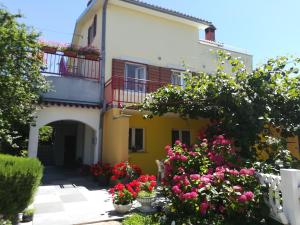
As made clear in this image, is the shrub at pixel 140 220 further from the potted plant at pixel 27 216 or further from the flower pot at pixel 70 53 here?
the flower pot at pixel 70 53

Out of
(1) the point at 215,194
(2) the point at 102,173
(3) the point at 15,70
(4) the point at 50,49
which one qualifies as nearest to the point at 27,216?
(1) the point at 215,194

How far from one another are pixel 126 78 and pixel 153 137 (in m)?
2.96

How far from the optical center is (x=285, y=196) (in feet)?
16.4

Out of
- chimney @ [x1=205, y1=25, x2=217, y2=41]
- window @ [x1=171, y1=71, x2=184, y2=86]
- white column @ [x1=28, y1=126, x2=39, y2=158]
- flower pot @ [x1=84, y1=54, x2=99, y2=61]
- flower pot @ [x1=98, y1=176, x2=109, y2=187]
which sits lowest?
flower pot @ [x1=98, y1=176, x2=109, y2=187]

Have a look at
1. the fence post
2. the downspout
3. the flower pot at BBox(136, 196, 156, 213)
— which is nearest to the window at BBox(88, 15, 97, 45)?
the downspout

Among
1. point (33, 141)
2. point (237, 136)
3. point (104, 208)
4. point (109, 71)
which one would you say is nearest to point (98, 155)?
point (33, 141)

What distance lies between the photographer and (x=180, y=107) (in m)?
9.71

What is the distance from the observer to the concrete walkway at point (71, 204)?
6.32 m

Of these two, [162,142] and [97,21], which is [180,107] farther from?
[97,21]

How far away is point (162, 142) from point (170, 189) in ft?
22.5

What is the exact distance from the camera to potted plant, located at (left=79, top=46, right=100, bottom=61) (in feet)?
43.9

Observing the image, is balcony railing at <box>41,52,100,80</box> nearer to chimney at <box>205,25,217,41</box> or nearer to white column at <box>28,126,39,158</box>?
white column at <box>28,126,39,158</box>

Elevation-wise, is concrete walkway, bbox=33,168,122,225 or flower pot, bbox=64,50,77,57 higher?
flower pot, bbox=64,50,77,57

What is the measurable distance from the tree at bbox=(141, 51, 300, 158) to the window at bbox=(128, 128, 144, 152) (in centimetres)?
375
